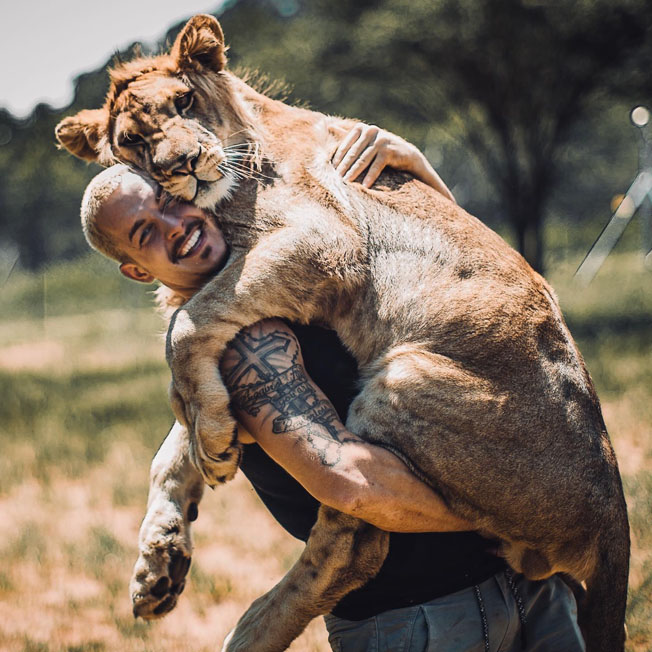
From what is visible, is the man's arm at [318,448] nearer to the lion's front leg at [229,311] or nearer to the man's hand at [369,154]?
the lion's front leg at [229,311]

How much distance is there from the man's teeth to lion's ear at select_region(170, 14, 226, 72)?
3.44ft

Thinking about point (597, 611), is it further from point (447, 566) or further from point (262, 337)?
point (262, 337)

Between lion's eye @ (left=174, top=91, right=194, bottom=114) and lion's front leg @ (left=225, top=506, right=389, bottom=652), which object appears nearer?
lion's front leg @ (left=225, top=506, right=389, bottom=652)

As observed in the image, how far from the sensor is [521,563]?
2.71 metres

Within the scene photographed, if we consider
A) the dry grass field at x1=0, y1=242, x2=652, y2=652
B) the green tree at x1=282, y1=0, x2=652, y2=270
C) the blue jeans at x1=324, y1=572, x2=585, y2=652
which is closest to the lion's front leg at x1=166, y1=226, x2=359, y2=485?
the blue jeans at x1=324, y1=572, x2=585, y2=652

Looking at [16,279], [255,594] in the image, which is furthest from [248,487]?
[16,279]

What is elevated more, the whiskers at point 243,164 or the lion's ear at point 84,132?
the whiskers at point 243,164

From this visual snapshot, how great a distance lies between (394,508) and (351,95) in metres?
16.6

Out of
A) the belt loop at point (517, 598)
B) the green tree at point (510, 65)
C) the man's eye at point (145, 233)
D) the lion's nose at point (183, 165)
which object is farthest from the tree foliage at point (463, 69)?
the belt loop at point (517, 598)

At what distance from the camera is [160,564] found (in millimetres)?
2955

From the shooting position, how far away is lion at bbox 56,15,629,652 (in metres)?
2.66

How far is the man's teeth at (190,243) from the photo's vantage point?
2.90 metres

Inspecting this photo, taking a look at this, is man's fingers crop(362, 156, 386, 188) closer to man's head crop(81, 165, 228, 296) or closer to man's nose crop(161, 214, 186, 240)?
man's head crop(81, 165, 228, 296)

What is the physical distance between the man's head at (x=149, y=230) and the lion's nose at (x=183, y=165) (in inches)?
5.5
